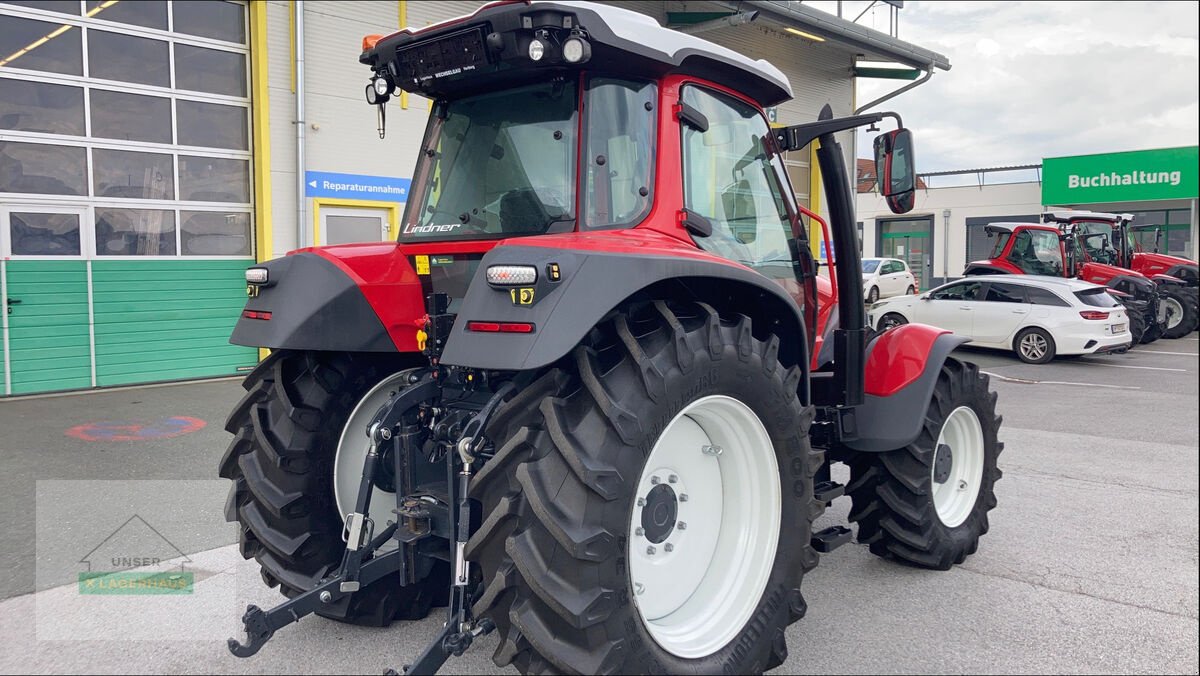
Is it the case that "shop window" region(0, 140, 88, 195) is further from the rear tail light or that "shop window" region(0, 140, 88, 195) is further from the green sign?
the green sign

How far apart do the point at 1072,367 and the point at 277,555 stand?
13.7 m

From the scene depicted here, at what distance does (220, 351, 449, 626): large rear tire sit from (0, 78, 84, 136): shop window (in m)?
7.96

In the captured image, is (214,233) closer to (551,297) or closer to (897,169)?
(897,169)

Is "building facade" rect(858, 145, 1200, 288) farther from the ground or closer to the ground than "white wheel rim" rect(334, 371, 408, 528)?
farther from the ground

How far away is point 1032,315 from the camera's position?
13938 mm

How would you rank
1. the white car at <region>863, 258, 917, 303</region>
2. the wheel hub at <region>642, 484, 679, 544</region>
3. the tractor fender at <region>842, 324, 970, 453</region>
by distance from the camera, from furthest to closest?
the white car at <region>863, 258, 917, 303</region> < the tractor fender at <region>842, 324, 970, 453</region> < the wheel hub at <region>642, 484, 679, 544</region>

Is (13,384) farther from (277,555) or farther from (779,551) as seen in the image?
(779,551)

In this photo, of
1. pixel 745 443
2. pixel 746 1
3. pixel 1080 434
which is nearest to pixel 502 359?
pixel 745 443

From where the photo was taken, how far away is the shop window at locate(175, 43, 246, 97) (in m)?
10.3

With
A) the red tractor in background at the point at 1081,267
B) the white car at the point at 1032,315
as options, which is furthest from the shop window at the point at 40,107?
the red tractor in background at the point at 1081,267

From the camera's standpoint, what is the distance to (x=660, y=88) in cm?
312

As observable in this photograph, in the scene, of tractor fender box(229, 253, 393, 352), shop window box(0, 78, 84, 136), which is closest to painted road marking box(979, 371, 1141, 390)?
tractor fender box(229, 253, 393, 352)

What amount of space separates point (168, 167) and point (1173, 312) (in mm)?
18851

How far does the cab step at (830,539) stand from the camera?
355cm
